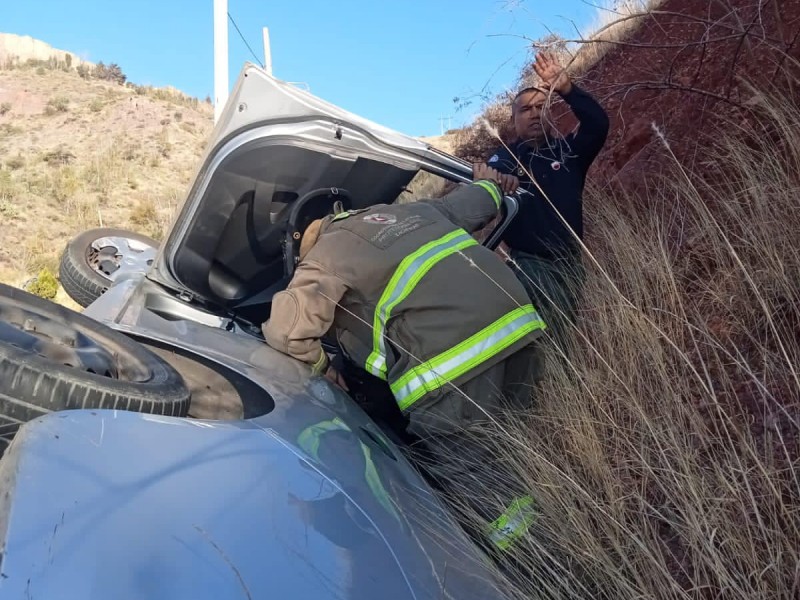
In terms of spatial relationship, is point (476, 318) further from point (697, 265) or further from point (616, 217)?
point (616, 217)

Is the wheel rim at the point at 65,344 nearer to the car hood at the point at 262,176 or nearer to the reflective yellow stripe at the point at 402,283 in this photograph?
the reflective yellow stripe at the point at 402,283

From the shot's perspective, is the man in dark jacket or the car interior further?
the man in dark jacket

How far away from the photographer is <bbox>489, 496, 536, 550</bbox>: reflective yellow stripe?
1.86m

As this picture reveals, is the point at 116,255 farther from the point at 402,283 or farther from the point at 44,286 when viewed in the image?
the point at 44,286

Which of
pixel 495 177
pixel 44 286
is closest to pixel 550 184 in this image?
pixel 495 177

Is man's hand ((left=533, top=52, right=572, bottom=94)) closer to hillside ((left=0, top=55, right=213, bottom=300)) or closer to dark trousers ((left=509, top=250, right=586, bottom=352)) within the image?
dark trousers ((left=509, top=250, right=586, bottom=352))

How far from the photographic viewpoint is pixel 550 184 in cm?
413

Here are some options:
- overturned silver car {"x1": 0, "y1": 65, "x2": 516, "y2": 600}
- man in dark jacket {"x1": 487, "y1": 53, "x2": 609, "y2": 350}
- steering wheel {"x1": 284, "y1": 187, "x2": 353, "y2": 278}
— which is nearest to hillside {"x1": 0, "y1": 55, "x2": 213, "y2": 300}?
man in dark jacket {"x1": 487, "y1": 53, "x2": 609, "y2": 350}

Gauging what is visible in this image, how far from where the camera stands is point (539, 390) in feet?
8.60

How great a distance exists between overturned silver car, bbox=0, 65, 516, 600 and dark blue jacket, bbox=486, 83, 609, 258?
3.13ft

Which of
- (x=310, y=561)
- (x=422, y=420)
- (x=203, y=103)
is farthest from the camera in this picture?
(x=203, y=103)

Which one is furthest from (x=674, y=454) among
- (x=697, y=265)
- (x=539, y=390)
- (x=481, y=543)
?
(x=697, y=265)

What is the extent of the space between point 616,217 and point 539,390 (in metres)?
1.85

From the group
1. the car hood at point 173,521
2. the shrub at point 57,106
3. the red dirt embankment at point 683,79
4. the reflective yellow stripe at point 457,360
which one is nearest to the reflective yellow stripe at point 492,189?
the reflective yellow stripe at point 457,360
